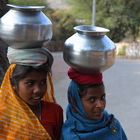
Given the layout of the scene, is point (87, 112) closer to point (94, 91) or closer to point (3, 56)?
point (94, 91)

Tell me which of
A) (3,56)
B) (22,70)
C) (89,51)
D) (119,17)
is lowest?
(119,17)

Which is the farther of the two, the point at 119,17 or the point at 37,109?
the point at 119,17

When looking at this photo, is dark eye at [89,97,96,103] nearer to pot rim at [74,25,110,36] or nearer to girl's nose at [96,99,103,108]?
girl's nose at [96,99,103,108]

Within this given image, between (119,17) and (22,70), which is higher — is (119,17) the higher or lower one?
the lower one

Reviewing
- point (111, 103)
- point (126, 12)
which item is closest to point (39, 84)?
point (111, 103)

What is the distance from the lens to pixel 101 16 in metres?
30.7

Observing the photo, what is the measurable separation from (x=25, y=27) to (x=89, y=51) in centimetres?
34

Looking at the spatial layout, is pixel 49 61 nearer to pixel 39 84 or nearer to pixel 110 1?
pixel 39 84

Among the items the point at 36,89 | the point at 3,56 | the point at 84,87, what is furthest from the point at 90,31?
the point at 3,56

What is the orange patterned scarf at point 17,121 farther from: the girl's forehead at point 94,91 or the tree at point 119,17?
the tree at point 119,17

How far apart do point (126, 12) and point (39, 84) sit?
27999 mm

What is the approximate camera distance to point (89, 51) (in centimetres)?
244

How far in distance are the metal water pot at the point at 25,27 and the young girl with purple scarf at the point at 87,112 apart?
0.24 metres

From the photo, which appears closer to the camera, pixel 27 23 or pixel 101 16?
pixel 27 23
